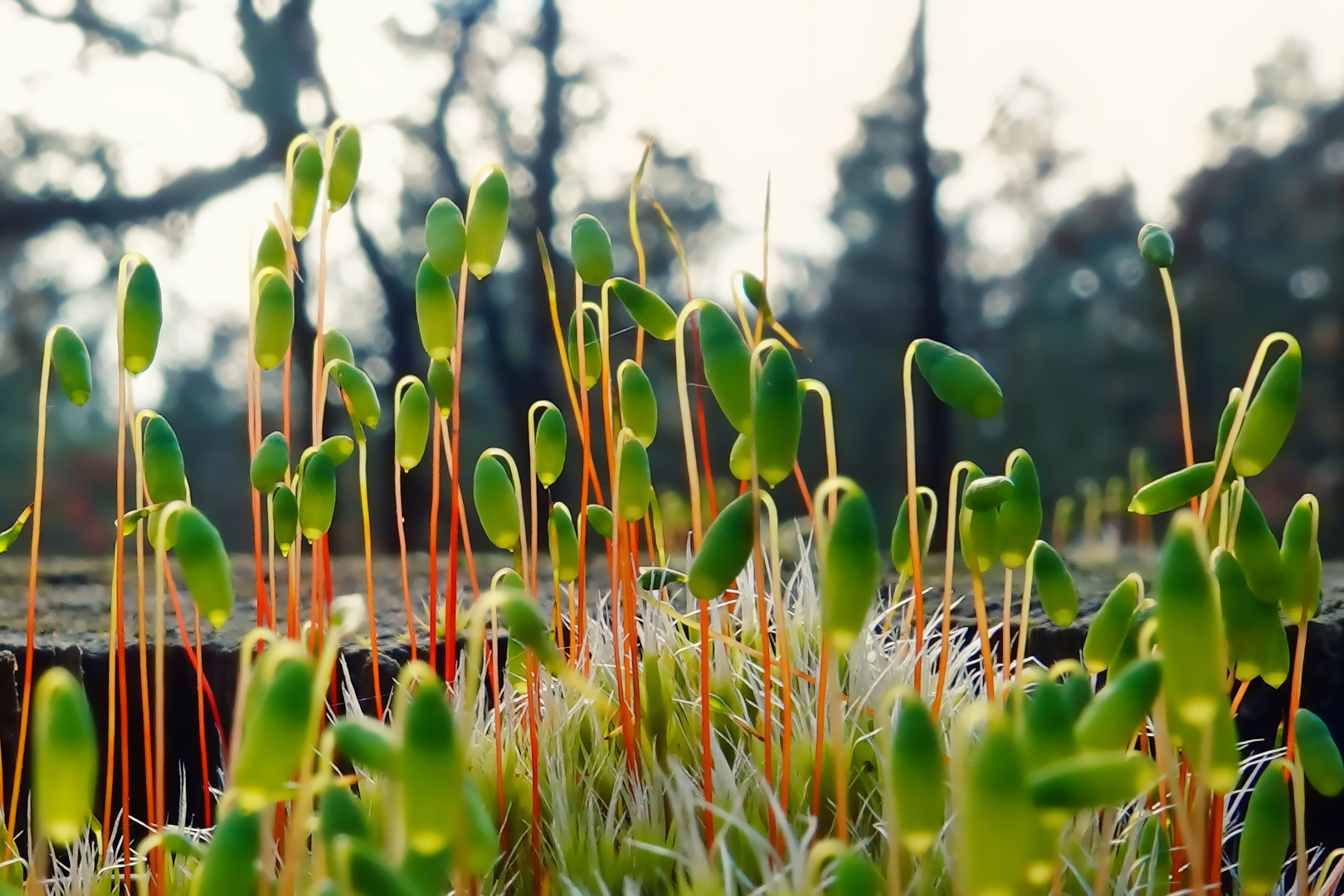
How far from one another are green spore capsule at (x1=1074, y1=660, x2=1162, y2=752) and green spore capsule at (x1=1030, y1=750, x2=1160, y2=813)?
4cm

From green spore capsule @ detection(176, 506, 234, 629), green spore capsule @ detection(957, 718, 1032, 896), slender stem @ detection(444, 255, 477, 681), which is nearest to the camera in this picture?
green spore capsule @ detection(957, 718, 1032, 896)

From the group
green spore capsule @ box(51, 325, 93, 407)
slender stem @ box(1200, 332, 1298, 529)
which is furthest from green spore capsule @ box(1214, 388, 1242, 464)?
green spore capsule @ box(51, 325, 93, 407)

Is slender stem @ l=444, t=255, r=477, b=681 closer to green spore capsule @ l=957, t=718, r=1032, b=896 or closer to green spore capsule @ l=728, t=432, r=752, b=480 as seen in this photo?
green spore capsule @ l=728, t=432, r=752, b=480

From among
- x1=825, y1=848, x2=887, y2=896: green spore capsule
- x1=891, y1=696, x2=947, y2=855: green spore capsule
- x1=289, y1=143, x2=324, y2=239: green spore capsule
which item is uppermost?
x1=289, y1=143, x2=324, y2=239: green spore capsule

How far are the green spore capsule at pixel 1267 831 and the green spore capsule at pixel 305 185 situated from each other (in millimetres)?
698

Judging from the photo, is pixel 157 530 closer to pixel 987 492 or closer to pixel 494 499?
pixel 494 499

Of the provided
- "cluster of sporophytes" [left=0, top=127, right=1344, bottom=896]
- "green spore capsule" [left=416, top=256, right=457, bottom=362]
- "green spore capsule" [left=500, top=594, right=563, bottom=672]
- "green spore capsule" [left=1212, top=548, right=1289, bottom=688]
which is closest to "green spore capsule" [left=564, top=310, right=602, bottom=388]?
"cluster of sporophytes" [left=0, top=127, right=1344, bottom=896]

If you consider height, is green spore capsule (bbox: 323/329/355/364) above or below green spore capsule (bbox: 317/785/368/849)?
above

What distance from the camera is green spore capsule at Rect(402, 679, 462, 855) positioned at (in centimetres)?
28

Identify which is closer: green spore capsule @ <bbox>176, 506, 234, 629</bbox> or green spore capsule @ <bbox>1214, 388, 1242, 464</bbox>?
green spore capsule @ <bbox>176, 506, 234, 629</bbox>

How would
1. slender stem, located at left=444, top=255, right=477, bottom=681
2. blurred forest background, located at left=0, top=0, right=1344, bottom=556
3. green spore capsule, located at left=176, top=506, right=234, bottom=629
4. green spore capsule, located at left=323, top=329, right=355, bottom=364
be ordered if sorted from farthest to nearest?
1. blurred forest background, located at left=0, top=0, right=1344, bottom=556
2. green spore capsule, located at left=323, top=329, right=355, bottom=364
3. slender stem, located at left=444, top=255, right=477, bottom=681
4. green spore capsule, located at left=176, top=506, right=234, bottom=629

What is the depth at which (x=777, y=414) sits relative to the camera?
415 mm

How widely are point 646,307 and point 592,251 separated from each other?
65 mm

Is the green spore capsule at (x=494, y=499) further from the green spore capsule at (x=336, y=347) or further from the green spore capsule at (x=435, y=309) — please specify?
the green spore capsule at (x=336, y=347)
